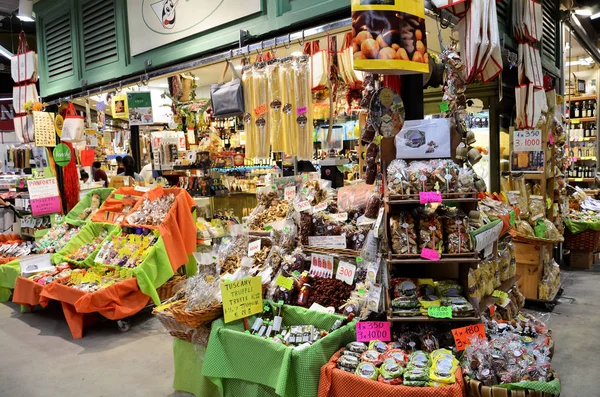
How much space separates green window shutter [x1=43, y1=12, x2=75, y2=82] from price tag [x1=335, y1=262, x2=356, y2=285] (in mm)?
5124

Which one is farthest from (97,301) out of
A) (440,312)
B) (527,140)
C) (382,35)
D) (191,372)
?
(527,140)

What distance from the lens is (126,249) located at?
187 inches

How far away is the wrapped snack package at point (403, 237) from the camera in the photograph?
2426mm

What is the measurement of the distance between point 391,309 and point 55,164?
5.76m

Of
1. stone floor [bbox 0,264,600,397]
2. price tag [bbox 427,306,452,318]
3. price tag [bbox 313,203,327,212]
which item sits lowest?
stone floor [bbox 0,264,600,397]

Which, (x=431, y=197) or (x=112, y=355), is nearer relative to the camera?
(x=431, y=197)

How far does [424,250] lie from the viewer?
7.79 feet

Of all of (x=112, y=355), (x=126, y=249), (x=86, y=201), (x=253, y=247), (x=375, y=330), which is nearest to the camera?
(x=375, y=330)

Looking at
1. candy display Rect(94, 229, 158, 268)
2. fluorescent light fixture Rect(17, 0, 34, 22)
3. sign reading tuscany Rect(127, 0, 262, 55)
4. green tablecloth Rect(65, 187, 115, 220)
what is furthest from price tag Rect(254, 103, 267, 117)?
fluorescent light fixture Rect(17, 0, 34, 22)

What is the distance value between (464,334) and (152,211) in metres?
3.46

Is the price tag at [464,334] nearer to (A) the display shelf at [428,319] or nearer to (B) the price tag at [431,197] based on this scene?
(A) the display shelf at [428,319]

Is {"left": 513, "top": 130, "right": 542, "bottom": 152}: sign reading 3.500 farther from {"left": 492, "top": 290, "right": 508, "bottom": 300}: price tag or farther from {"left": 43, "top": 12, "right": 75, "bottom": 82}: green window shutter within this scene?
{"left": 43, "top": 12, "right": 75, "bottom": 82}: green window shutter

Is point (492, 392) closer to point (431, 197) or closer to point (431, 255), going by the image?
point (431, 255)

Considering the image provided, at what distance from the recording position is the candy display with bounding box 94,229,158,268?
460 centimetres
